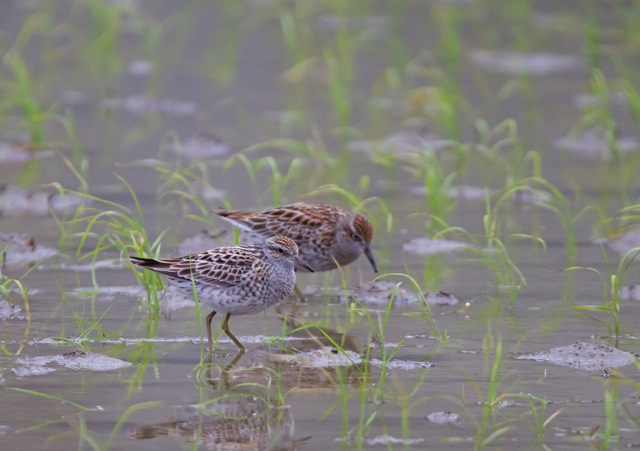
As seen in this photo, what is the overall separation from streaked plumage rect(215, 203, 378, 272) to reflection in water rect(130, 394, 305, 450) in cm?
321

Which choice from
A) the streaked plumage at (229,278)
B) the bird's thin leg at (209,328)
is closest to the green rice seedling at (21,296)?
the streaked plumage at (229,278)

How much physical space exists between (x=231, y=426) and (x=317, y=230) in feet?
12.6

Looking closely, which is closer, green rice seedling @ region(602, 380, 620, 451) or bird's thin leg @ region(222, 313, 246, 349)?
green rice seedling @ region(602, 380, 620, 451)

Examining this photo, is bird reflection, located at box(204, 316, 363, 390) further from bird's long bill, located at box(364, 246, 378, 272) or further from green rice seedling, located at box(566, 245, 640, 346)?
green rice seedling, located at box(566, 245, 640, 346)

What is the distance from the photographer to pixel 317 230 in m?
10.7

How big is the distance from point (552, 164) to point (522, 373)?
6.93m

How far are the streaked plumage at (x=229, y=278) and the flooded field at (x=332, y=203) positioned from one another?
25cm

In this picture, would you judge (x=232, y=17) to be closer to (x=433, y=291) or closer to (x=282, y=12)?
(x=282, y=12)

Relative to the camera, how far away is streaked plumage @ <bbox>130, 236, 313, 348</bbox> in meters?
8.88

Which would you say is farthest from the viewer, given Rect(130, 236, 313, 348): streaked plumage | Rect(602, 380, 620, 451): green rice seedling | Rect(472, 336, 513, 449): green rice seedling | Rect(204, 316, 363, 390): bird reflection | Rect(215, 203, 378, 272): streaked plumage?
Rect(215, 203, 378, 272): streaked plumage

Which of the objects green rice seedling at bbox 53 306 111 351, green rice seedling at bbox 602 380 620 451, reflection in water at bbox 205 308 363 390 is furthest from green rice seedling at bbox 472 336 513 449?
green rice seedling at bbox 53 306 111 351

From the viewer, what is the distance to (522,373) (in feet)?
26.5

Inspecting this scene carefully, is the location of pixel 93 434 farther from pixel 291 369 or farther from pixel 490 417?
pixel 490 417

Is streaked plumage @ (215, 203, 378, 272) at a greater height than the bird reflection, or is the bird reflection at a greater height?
streaked plumage @ (215, 203, 378, 272)
